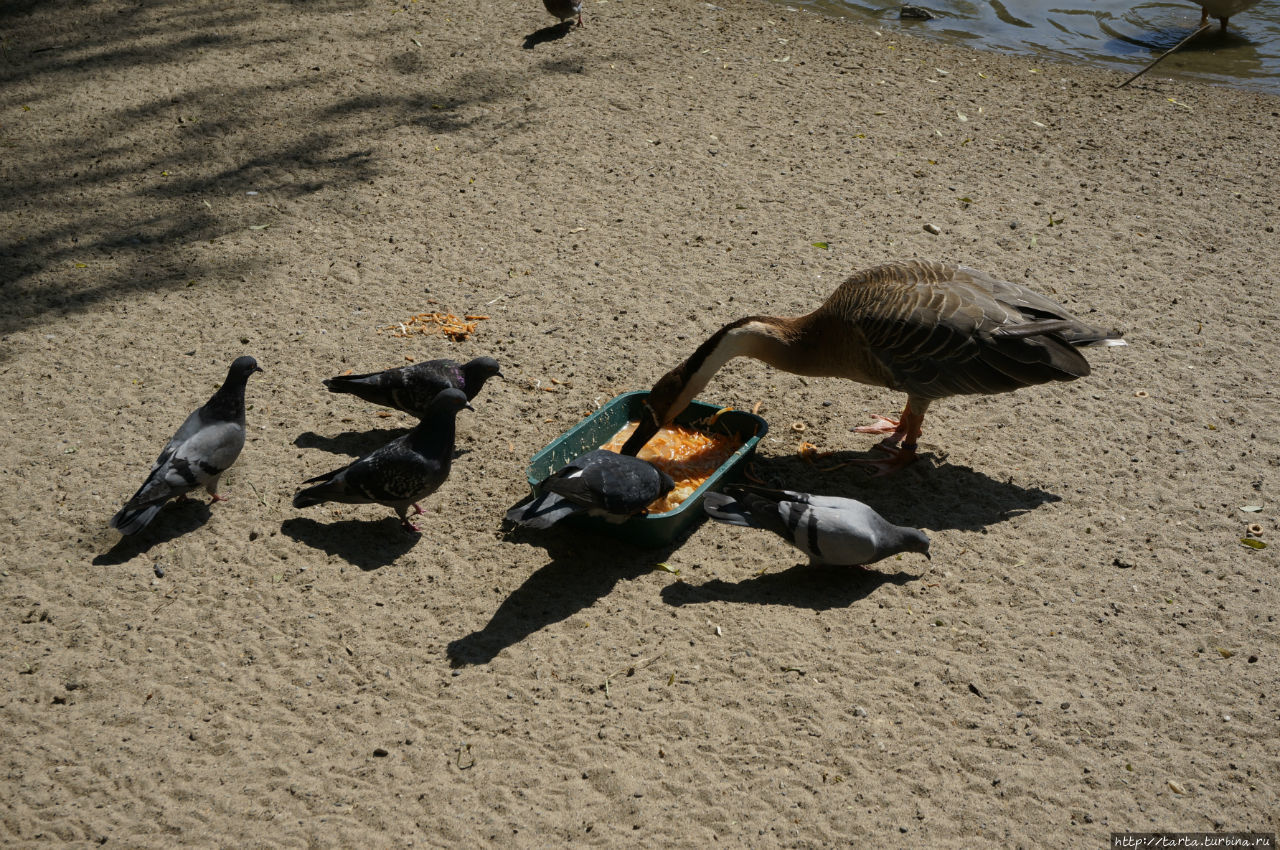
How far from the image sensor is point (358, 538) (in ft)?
17.0

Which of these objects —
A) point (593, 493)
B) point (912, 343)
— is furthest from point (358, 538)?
point (912, 343)

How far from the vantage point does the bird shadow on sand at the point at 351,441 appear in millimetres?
5805

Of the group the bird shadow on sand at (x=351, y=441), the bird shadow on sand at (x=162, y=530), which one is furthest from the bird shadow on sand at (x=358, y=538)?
the bird shadow on sand at (x=351, y=441)

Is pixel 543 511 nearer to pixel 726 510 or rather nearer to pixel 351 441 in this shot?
pixel 726 510

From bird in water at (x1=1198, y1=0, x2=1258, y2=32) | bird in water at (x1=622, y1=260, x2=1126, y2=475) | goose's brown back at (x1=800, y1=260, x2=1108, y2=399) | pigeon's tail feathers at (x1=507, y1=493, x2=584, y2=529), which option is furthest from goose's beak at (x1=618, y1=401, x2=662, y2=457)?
bird in water at (x1=1198, y1=0, x2=1258, y2=32)

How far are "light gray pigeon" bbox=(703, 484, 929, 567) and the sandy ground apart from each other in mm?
270

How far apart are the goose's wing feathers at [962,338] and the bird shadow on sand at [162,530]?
3835mm

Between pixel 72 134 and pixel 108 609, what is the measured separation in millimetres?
6520

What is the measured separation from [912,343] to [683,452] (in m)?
1.47

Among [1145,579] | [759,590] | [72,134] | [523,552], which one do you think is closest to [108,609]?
[523,552]

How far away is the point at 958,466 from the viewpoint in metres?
5.79

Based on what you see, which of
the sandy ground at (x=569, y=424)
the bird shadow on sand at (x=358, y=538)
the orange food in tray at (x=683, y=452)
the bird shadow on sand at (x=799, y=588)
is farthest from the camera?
the orange food in tray at (x=683, y=452)

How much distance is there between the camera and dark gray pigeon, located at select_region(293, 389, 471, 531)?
4.90 meters

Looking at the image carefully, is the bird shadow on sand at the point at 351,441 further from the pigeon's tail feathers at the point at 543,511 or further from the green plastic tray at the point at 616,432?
the pigeon's tail feathers at the point at 543,511
